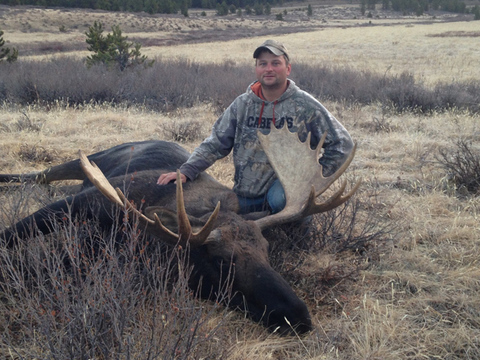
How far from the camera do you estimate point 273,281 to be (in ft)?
8.80

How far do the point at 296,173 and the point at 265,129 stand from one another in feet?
2.04

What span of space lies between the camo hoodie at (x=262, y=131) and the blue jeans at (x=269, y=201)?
7cm

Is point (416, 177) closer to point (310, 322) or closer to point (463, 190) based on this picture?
point (463, 190)

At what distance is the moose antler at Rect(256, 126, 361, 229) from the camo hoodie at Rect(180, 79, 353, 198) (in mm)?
255

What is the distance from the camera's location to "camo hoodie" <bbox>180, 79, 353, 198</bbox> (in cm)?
398

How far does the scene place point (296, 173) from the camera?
374 centimetres

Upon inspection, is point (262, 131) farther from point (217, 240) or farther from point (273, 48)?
point (217, 240)

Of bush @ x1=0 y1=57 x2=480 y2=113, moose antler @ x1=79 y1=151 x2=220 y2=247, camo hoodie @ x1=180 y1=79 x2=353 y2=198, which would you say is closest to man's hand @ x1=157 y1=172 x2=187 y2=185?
camo hoodie @ x1=180 y1=79 x2=353 y2=198

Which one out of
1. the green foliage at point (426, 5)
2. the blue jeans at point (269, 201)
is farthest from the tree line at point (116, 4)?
the blue jeans at point (269, 201)

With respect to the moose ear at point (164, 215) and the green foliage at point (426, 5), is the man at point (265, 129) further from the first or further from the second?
the green foliage at point (426, 5)

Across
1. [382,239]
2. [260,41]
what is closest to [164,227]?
[382,239]

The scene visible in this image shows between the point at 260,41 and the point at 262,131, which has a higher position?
the point at 260,41

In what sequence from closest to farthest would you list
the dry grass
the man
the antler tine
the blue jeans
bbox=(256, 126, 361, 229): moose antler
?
1. the antler tine
2. bbox=(256, 126, 361, 229): moose antler
3. the blue jeans
4. the man
5. the dry grass

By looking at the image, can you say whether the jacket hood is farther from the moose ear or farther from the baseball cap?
the moose ear
